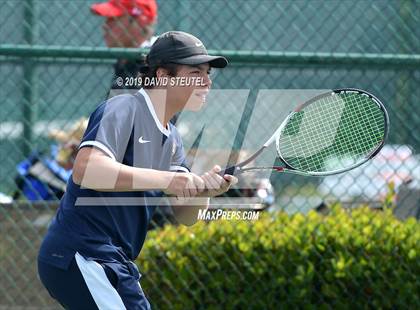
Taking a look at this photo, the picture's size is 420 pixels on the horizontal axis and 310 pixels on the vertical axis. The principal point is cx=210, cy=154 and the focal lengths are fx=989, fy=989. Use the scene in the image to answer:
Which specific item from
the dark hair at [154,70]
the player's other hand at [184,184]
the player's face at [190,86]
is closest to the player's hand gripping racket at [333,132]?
the player's face at [190,86]

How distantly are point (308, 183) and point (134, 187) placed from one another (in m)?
2.23

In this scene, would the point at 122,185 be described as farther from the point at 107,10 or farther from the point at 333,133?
the point at 107,10

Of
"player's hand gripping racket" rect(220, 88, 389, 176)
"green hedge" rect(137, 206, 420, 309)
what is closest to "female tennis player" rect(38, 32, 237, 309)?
"player's hand gripping racket" rect(220, 88, 389, 176)

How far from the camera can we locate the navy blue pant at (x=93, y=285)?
136 inches

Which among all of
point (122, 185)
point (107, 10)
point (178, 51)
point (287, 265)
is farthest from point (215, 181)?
point (107, 10)

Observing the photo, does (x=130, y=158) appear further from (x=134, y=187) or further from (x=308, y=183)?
(x=308, y=183)

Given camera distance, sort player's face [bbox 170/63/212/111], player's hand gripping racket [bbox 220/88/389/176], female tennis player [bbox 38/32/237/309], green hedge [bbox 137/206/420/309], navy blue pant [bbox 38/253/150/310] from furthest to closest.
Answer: green hedge [bbox 137/206/420/309] → player's hand gripping racket [bbox 220/88/389/176] → player's face [bbox 170/63/212/111] → navy blue pant [bbox 38/253/150/310] → female tennis player [bbox 38/32/237/309]

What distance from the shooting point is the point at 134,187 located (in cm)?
333

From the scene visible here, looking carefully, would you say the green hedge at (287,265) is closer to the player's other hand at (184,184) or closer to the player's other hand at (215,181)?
the player's other hand at (215,181)

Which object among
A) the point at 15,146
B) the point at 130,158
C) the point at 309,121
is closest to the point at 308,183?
the point at 309,121

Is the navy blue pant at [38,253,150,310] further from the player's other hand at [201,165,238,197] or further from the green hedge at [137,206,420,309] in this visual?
the green hedge at [137,206,420,309]

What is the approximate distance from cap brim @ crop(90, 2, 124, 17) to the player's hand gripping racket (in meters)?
1.45

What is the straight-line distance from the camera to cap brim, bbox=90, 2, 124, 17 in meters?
5.24

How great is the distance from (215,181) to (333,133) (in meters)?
1.08
